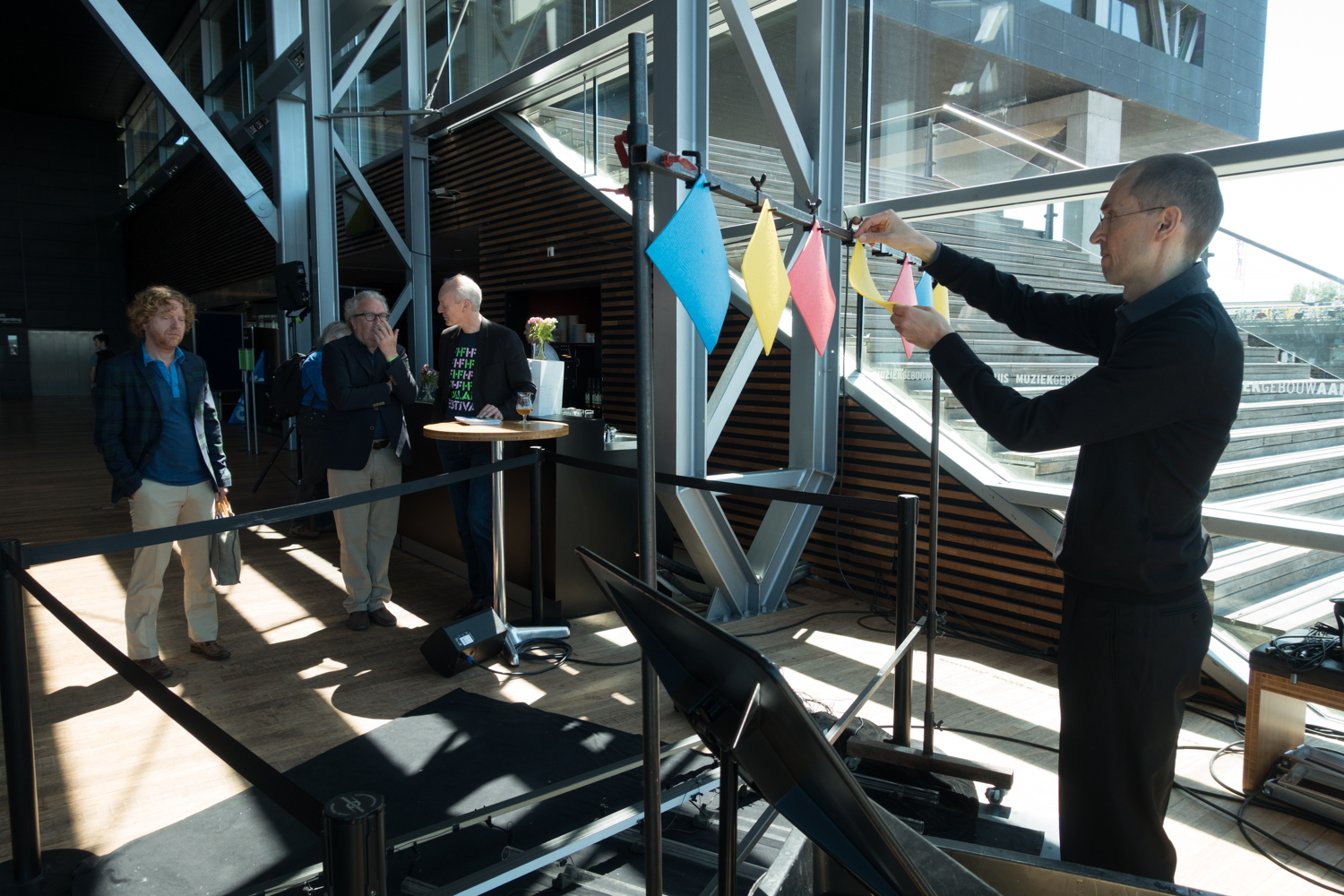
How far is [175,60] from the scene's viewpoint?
15.9 meters

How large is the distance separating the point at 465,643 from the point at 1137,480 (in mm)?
2844

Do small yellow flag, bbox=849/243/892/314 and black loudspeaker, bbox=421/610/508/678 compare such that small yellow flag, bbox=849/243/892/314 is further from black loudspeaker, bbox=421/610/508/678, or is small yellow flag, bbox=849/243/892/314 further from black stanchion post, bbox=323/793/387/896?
black loudspeaker, bbox=421/610/508/678

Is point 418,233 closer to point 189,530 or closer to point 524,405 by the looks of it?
point 524,405

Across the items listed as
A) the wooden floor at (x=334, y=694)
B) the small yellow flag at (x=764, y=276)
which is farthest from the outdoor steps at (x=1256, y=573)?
the small yellow flag at (x=764, y=276)

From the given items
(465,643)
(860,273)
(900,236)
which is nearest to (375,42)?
(465,643)

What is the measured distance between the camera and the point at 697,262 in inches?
50.4

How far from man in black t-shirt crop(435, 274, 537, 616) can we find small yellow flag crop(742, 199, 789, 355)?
2.63m

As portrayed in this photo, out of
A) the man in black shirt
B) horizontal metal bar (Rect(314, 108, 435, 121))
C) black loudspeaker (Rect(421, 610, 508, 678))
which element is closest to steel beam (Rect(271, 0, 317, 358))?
horizontal metal bar (Rect(314, 108, 435, 121))

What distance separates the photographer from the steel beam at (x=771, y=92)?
4273 millimetres

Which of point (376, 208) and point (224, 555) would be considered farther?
point (376, 208)

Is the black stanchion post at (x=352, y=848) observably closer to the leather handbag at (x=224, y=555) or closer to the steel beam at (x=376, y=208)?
the leather handbag at (x=224, y=555)

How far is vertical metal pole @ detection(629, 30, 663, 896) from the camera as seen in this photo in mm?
1095

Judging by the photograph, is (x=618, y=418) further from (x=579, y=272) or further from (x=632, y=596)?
(x=632, y=596)

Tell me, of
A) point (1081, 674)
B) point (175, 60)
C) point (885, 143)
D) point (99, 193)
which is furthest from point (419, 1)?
point (99, 193)
